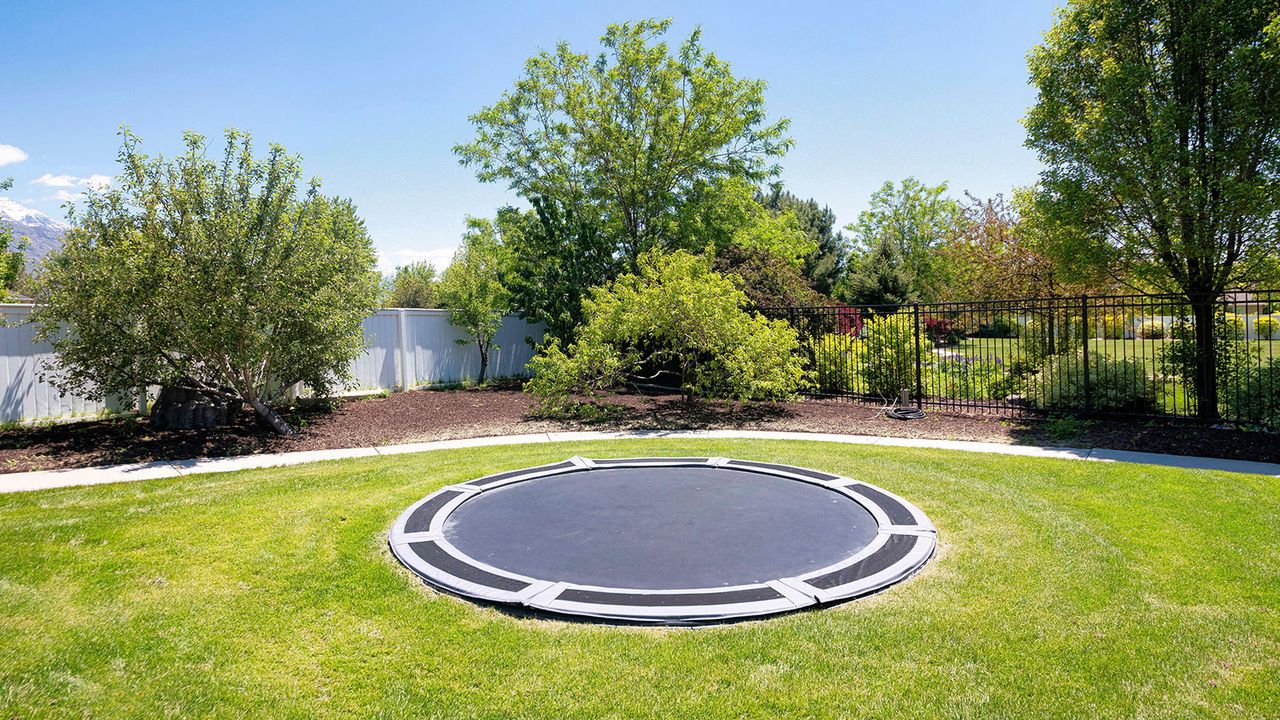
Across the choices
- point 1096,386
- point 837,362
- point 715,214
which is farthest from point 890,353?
point 715,214

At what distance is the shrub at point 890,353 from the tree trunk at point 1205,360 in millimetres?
3790

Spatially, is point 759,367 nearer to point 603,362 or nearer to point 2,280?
point 603,362

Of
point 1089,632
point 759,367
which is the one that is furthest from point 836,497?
point 759,367

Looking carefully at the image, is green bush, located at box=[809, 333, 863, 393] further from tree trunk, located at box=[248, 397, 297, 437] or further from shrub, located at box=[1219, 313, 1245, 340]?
tree trunk, located at box=[248, 397, 297, 437]

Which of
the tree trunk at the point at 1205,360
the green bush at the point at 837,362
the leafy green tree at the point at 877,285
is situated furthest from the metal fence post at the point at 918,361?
the leafy green tree at the point at 877,285

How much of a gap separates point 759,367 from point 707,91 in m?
9.01

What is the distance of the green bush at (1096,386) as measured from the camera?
9.54m

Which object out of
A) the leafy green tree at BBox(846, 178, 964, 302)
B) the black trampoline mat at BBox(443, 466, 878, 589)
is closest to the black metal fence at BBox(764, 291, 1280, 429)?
the black trampoline mat at BBox(443, 466, 878, 589)

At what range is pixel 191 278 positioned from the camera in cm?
805

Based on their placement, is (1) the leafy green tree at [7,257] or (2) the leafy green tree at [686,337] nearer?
(2) the leafy green tree at [686,337]

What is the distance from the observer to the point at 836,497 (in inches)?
223

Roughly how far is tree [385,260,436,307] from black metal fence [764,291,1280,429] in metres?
26.7

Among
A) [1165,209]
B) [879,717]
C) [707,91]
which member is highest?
[707,91]

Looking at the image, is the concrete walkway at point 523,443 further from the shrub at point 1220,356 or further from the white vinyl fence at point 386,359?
the shrub at point 1220,356
